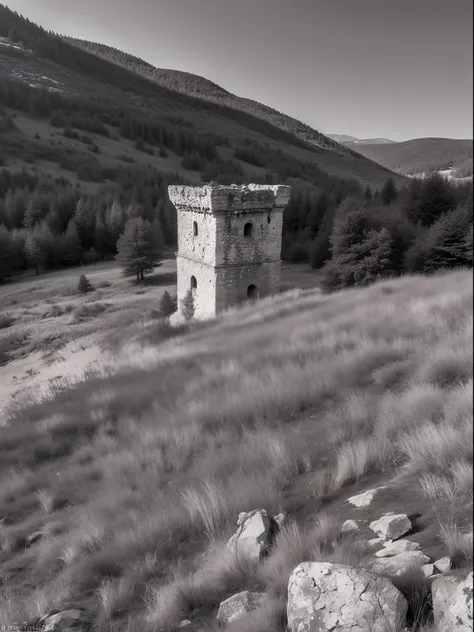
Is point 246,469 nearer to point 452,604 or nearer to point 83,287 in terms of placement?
point 452,604

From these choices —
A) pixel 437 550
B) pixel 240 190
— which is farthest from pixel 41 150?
pixel 437 550

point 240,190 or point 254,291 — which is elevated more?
point 240,190

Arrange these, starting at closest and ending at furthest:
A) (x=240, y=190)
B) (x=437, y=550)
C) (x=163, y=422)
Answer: (x=437, y=550)
(x=163, y=422)
(x=240, y=190)

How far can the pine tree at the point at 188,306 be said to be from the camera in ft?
59.4

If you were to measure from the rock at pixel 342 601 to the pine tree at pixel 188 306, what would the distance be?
16.1 meters

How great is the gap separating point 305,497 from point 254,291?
13.5 metres

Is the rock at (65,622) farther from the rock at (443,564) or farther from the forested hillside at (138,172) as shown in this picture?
the forested hillside at (138,172)

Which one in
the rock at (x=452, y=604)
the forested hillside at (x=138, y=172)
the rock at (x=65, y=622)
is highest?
the forested hillside at (x=138, y=172)

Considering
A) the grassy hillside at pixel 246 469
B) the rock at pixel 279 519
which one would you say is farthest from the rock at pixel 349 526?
the rock at pixel 279 519

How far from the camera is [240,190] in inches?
612

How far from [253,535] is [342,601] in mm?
1266

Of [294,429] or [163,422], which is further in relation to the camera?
[163,422]

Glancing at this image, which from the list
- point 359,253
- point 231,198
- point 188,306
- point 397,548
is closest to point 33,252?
point 188,306

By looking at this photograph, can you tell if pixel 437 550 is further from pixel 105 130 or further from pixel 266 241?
pixel 105 130
